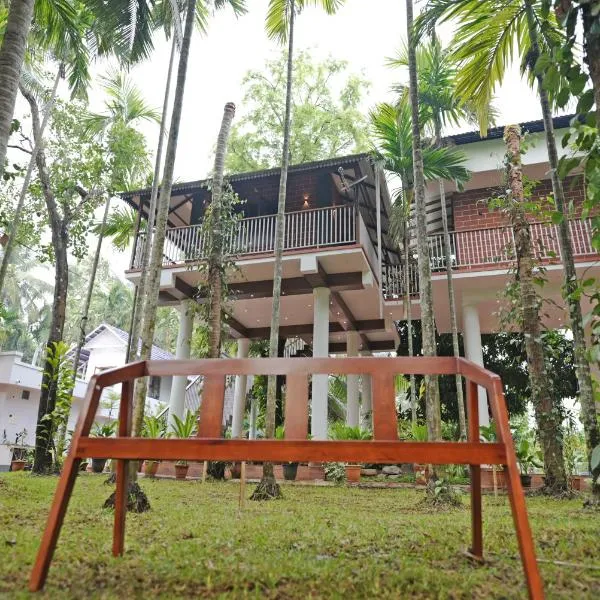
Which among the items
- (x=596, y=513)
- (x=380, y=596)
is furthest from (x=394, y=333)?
(x=380, y=596)

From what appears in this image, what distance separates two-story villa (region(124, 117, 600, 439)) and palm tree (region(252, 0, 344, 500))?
1958mm

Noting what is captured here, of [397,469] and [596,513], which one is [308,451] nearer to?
[596,513]

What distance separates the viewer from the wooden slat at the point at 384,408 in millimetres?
2178

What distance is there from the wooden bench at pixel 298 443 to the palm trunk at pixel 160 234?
243 cm

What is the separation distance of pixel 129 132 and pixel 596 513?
11474 millimetres

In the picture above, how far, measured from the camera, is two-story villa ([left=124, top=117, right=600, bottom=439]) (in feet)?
35.5

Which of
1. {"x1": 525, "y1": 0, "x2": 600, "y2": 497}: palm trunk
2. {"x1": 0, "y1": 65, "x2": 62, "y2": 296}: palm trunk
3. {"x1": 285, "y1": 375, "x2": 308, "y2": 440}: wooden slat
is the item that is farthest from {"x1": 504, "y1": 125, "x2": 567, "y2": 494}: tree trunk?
{"x1": 0, "y1": 65, "x2": 62, "y2": 296}: palm trunk

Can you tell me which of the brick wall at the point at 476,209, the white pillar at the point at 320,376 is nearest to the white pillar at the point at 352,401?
the white pillar at the point at 320,376

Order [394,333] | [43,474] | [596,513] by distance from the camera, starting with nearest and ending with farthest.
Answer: [596,513] < [43,474] < [394,333]

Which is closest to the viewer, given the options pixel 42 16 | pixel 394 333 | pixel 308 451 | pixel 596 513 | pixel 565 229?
pixel 308 451

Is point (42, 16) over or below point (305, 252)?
over

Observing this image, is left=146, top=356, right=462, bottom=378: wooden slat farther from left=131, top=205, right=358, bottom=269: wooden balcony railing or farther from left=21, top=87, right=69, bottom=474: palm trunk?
left=131, top=205, right=358, bottom=269: wooden balcony railing

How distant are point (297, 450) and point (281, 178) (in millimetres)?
6600

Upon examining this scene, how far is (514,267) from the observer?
677 cm
